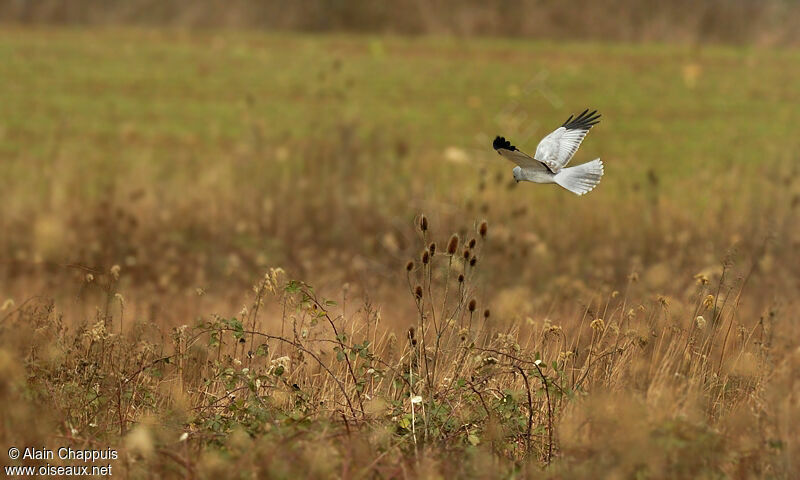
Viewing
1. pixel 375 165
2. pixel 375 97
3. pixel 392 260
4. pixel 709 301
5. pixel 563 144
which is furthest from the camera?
pixel 375 97

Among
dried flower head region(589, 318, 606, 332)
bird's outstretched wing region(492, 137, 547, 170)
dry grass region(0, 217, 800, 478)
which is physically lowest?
dry grass region(0, 217, 800, 478)

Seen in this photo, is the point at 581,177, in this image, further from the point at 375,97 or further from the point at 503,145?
the point at 375,97

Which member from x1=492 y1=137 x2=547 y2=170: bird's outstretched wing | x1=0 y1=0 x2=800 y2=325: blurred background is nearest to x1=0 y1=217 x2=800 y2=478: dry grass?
x1=0 y1=0 x2=800 y2=325: blurred background

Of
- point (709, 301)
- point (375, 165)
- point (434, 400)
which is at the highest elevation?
point (709, 301)

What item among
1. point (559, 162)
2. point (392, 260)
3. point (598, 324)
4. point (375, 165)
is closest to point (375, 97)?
point (375, 165)

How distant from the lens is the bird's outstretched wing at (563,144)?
372 cm

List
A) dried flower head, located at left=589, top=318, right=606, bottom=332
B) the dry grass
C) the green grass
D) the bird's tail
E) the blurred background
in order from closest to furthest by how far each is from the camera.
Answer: the bird's tail
the dry grass
dried flower head, located at left=589, top=318, right=606, bottom=332
the blurred background
the green grass

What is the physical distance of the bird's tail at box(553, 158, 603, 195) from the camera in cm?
339

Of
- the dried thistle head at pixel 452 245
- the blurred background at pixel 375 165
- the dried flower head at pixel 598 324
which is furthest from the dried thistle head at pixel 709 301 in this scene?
the dried thistle head at pixel 452 245

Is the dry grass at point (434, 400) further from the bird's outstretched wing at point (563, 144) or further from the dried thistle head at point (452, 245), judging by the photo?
the bird's outstretched wing at point (563, 144)

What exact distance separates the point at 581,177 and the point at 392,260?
24.0 feet

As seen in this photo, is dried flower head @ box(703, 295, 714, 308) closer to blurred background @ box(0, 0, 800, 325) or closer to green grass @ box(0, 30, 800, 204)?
blurred background @ box(0, 0, 800, 325)

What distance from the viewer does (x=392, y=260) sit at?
1073 centimetres

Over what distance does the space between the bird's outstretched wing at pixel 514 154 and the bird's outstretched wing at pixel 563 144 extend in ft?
0.19
